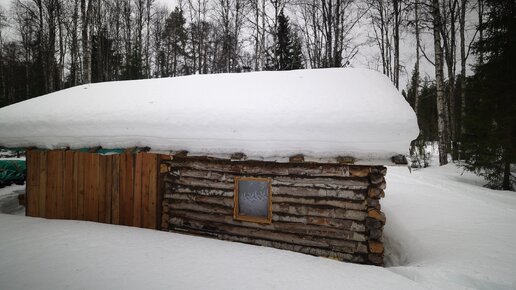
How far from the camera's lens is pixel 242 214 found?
217 inches

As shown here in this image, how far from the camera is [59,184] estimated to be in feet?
21.4

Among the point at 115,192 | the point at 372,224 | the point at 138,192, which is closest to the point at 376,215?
the point at 372,224

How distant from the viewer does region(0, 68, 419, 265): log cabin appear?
4.70 metres

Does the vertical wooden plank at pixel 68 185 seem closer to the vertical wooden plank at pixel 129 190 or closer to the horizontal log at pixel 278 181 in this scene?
the vertical wooden plank at pixel 129 190

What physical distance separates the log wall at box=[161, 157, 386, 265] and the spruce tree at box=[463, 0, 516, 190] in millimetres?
7656

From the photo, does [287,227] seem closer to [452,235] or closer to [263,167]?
[263,167]

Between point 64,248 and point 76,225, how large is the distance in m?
1.39

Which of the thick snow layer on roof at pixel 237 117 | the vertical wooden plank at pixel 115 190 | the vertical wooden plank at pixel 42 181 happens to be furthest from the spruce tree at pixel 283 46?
the vertical wooden plank at pixel 42 181

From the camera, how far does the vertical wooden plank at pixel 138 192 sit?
19.5 ft

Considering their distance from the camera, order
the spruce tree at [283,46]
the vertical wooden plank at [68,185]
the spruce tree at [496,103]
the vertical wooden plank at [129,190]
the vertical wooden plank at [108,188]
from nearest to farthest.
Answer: the vertical wooden plank at [129,190] → the vertical wooden plank at [108,188] → the vertical wooden plank at [68,185] → the spruce tree at [496,103] → the spruce tree at [283,46]

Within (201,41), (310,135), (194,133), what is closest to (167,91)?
(194,133)

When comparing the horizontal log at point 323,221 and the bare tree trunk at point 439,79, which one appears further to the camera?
the bare tree trunk at point 439,79

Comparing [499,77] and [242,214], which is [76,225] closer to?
[242,214]

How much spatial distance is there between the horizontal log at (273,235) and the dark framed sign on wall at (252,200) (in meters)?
0.26
